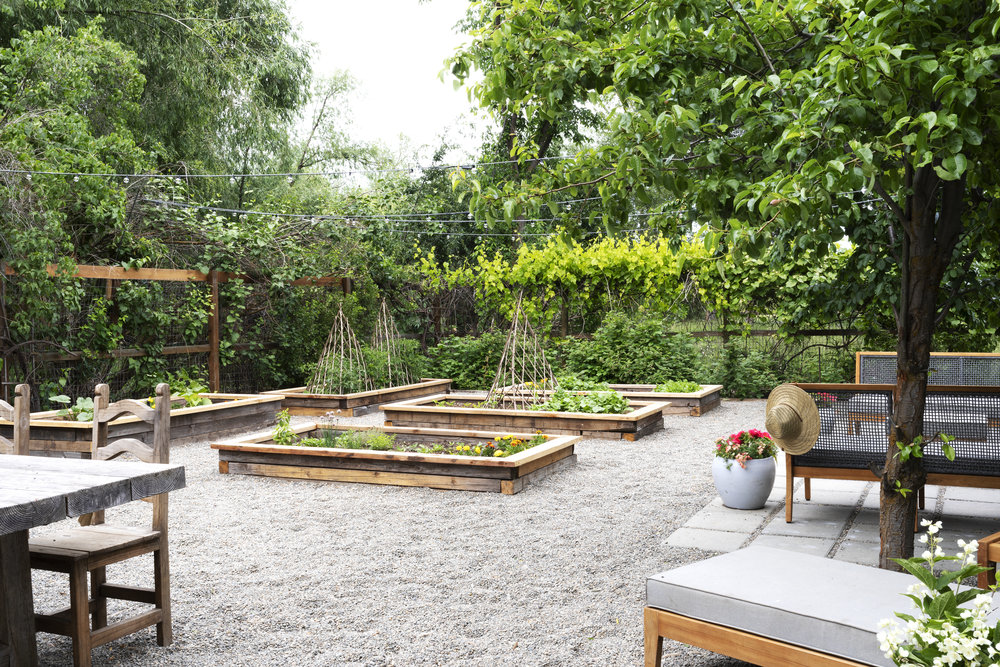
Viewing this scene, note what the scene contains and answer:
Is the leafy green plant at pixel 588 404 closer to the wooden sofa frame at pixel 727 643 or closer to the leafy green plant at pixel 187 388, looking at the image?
the leafy green plant at pixel 187 388

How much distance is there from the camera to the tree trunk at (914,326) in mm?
3461

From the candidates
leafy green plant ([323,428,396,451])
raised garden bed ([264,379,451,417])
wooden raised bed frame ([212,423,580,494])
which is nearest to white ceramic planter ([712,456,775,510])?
wooden raised bed frame ([212,423,580,494])

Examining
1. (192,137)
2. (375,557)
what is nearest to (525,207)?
(375,557)

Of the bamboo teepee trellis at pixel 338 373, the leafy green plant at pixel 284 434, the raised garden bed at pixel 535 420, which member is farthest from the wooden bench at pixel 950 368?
the bamboo teepee trellis at pixel 338 373

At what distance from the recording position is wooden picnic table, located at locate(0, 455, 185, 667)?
99.3 inches

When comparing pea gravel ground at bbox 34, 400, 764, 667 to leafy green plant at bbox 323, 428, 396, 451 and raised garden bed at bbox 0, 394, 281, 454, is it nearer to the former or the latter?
leafy green plant at bbox 323, 428, 396, 451

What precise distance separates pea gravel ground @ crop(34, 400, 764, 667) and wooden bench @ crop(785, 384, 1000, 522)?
3.27 ft

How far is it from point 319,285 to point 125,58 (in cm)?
398

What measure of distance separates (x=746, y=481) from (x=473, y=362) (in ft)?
26.2

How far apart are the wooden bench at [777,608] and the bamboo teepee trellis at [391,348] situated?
9211 mm

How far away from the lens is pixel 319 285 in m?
12.4

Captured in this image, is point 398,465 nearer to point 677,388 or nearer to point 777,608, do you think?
point 777,608

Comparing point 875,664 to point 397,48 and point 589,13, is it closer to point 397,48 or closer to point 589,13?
point 589,13

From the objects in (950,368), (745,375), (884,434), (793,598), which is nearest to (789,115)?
(793,598)
